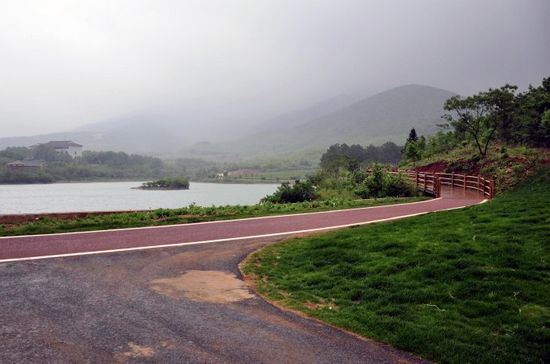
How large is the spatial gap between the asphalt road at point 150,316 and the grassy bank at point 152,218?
8.63 ft

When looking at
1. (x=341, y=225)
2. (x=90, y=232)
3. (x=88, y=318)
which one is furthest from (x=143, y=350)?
(x=341, y=225)

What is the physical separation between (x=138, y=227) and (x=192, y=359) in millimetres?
9656

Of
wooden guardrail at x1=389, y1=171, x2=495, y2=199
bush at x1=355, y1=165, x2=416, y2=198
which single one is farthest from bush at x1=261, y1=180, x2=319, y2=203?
wooden guardrail at x1=389, y1=171, x2=495, y2=199

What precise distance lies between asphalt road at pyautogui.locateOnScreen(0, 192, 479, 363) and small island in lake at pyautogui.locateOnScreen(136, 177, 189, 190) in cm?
7232

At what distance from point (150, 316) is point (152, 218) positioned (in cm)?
989

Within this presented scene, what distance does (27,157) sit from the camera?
5059 inches

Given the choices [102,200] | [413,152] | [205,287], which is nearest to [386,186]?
[205,287]

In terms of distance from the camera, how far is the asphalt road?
5.26 metres

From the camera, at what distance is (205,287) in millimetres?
8016

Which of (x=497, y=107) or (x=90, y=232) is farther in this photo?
(x=497, y=107)

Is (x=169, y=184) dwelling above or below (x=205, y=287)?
above

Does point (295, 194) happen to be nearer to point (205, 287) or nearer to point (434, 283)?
point (205, 287)

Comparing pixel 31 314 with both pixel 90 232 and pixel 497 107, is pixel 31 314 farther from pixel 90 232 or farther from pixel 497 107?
pixel 497 107

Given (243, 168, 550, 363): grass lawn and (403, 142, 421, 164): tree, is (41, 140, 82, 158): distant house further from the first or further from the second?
(243, 168, 550, 363): grass lawn
